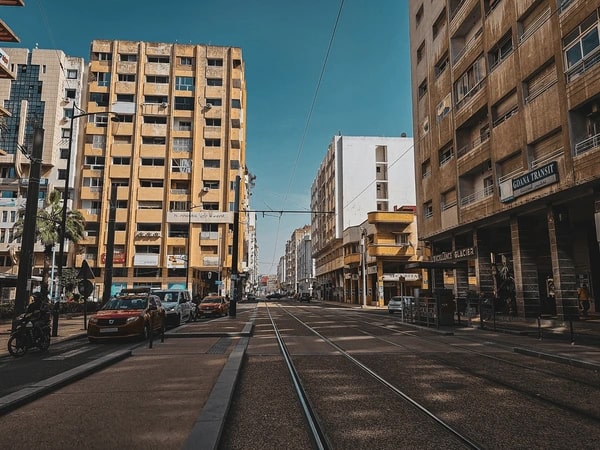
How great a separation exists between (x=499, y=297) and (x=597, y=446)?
23153mm

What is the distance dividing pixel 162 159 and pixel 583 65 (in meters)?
46.7

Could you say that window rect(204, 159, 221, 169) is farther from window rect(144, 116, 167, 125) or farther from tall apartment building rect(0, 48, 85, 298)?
tall apartment building rect(0, 48, 85, 298)

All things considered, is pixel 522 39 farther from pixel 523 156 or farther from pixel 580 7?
pixel 523 156

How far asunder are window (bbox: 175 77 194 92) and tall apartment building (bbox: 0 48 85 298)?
1230cm

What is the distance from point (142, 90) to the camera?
5522 centimetres

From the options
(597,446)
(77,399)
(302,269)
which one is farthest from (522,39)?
(302,269)

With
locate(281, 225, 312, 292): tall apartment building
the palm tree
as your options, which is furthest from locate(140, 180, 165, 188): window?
locate(281, 225, 312, 292): tall apartment building

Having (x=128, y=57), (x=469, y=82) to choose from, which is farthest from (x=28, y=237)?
(x=128, y=57)

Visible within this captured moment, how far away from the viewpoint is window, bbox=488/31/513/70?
21984 millimetres

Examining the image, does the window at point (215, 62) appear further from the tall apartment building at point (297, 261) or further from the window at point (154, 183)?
the tall apartment building at point (297, 261)

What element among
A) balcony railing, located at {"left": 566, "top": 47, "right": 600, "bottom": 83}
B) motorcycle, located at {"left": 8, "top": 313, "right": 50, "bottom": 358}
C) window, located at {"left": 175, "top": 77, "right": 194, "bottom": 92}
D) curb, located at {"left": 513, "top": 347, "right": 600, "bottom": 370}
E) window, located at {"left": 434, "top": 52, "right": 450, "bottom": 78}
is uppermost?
window, located at {"left": 175, "top": 77, "right": 194, "bottom": 92}

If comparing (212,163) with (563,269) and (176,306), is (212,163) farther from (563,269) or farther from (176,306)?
(563,269)

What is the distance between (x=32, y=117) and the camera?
5353cm

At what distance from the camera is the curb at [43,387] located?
6.01 metres
